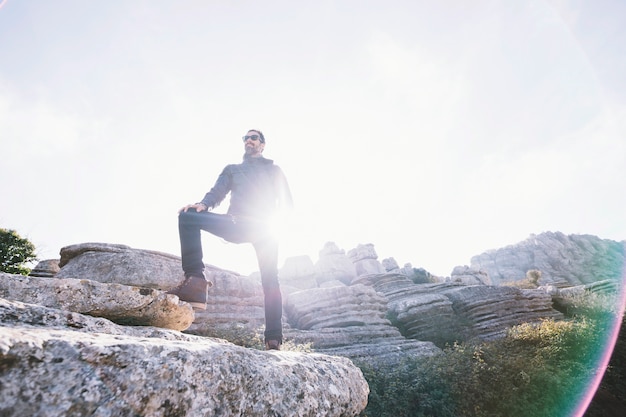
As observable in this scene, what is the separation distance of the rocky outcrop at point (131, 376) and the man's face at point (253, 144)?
3849 mm

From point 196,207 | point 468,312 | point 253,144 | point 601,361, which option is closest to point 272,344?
point 196,207

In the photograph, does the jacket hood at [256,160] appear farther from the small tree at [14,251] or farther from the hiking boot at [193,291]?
the small tree at [14,251]

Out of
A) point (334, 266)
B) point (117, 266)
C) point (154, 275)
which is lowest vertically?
point (154, 275)

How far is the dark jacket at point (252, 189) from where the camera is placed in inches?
195

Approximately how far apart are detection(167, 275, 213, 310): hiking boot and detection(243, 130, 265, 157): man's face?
2.60m

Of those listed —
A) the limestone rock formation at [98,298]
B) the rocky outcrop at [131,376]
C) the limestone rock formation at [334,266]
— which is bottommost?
the rocky outcrop at [131,376]

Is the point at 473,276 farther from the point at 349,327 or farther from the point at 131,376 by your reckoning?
the point at 131,376

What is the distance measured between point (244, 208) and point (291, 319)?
12123 millimetres

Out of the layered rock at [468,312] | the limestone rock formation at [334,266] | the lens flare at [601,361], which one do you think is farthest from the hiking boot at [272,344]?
the limestone rock formation at [334,266]

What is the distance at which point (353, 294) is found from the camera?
16844 mm

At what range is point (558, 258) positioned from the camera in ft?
242

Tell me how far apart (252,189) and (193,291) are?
1.95m

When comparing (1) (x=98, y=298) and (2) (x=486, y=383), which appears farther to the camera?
(2) (x=486, y=383)

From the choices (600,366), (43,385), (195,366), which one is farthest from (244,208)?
(600,366)
